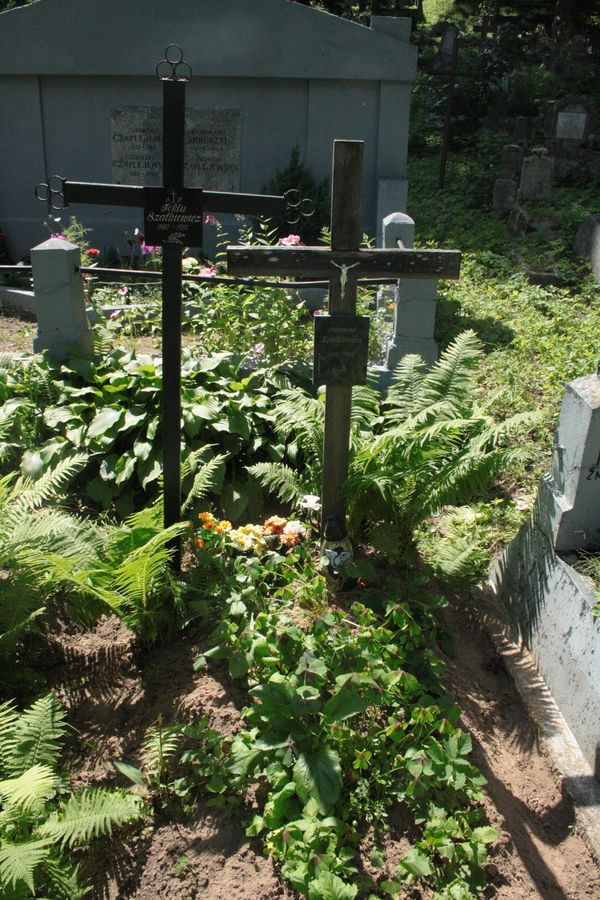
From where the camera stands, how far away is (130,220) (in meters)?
9.95

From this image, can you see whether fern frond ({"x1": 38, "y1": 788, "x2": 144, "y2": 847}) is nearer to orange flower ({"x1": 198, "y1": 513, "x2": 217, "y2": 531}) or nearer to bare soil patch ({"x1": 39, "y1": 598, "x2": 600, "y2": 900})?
bare soil patch ({"x1": 39, "y1": 598, "x2": 600, "y2": 900})

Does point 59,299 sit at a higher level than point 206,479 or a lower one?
higher

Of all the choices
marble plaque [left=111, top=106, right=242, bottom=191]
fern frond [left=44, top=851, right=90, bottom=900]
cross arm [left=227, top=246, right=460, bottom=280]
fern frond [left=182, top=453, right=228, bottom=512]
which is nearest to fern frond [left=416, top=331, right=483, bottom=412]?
cross arm [left=227, top=246, right=460, bottom=280]

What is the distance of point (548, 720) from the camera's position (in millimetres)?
3283

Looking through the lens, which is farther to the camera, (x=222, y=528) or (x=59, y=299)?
(x=59, y=299)

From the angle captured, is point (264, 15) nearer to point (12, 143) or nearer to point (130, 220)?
point (130, 220)

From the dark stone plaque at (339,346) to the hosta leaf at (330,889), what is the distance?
1961 mm

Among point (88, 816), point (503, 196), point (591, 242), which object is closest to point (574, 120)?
point (503, 196)

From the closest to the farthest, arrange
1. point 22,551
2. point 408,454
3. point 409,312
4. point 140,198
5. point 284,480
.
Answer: point 22,551 → point 140,198 → point 408,454 → point 284,480 → point 409,312

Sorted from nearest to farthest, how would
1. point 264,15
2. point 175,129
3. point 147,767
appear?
point 147,767
point 175,129
point 264,15

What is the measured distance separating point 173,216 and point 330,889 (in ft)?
8.51

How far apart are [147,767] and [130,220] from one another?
27.6 ft

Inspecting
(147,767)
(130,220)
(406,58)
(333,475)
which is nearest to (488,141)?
(406,58)

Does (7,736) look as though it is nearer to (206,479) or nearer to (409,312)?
(206,479)
